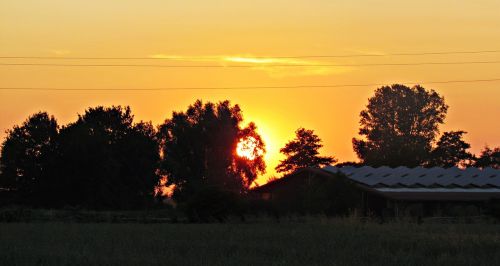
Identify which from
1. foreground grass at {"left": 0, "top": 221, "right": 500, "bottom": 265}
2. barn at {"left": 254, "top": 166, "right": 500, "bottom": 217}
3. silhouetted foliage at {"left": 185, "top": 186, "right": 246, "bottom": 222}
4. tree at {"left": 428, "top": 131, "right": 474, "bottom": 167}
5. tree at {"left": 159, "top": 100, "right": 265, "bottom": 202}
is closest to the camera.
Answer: foreground grass at {"left": 0, "top": 221, "right": 500, "bottom": 265}

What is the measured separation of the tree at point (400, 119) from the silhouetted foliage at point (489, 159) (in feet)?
33.1

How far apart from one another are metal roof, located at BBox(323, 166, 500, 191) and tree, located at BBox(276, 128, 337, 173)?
2176 inches

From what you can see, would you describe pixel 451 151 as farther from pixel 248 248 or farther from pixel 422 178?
pixel 248 248

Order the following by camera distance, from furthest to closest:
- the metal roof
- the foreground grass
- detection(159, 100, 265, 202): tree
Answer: detection(159, 100, 265, 202): tree, the metal roof, the foreground grass

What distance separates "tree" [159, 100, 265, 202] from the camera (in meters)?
110

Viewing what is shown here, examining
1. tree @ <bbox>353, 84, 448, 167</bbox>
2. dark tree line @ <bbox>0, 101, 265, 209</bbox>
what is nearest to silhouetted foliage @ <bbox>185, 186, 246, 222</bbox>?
dark tree line @ <bbox>0, 101, 265, 209</bbox>

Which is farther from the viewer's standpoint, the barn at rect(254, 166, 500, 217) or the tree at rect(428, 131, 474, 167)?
the tree at rect(428, 131, 474, 167)

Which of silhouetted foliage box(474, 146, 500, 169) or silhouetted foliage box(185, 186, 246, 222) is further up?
silhouetted foliage box(474, 146, 500, 169)

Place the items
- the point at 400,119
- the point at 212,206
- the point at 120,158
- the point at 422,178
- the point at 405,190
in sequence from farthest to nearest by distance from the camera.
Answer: the point at 400,119, the point at 120,158, the point at 422,178, the point at 405,190, the point at 212,206

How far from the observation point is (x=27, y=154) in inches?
3654

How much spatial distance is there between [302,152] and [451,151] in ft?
76.3

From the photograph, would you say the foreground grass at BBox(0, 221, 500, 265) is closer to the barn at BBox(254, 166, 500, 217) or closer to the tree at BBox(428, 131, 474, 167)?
the barn at BBox(254, 166, 500, 217)

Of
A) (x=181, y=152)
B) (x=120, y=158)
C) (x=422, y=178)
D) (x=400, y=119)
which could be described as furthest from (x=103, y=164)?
(x=400, y=119)

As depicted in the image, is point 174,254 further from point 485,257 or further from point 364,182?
point 364,182
